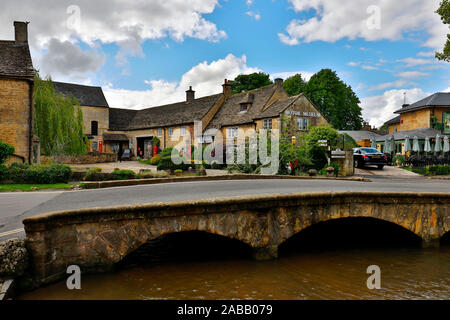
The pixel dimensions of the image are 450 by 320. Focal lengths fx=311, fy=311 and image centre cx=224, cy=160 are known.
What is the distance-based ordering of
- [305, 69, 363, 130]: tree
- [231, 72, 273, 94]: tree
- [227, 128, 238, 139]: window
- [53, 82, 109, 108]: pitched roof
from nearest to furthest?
[227, 128, 238, 139]: window < [53, 82, 109, 108]: pitched roof < [305, 69, 363, 130]: tree < [231, 72, 273, 94]: tree

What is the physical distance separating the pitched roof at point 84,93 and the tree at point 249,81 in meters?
21.4

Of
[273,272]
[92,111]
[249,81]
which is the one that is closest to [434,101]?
[249,81]

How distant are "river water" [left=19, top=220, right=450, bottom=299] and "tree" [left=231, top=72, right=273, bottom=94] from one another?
146 feet

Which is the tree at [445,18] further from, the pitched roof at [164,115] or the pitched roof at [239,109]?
the pitched roof at [164,115]

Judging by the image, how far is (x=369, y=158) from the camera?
26156mm

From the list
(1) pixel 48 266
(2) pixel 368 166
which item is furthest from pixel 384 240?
(2) pixel 368 166

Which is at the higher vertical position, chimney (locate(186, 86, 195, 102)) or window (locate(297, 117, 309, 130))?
chimney (locate(186, 86, 195, 102))

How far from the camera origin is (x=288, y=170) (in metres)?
21.0

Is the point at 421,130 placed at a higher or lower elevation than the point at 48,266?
higher

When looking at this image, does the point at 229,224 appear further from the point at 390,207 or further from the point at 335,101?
the point at 335,101

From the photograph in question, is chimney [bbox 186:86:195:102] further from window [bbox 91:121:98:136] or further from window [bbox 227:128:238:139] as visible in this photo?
window [bbox 91:121:98:136]

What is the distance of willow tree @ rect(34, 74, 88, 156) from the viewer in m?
25.1

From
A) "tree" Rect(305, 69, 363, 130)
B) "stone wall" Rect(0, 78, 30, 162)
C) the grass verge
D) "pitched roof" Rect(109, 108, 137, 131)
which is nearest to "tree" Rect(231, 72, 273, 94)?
"tree" Rect(305, 69, 363, 130)

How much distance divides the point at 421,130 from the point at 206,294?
38.2 m
